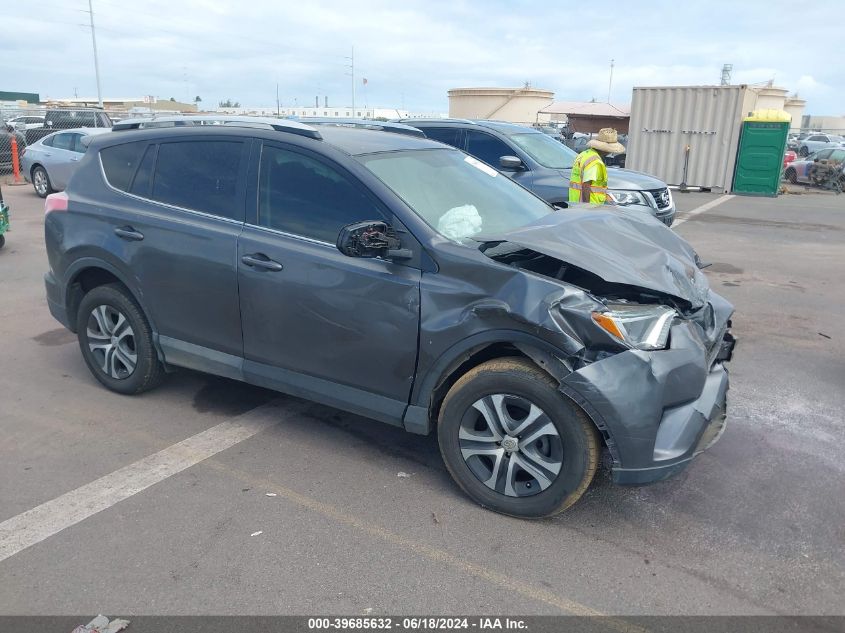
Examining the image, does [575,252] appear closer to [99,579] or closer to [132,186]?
[99,579]

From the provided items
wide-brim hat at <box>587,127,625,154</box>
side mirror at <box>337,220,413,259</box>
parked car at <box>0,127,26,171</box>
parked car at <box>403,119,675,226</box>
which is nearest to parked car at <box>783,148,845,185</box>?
parked car at <box>403,119,675,226</box>

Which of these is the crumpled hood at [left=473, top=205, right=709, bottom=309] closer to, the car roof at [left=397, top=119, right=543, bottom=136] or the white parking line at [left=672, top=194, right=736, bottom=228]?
the car roof at [left=397, top=119, right=543, bottom=136]

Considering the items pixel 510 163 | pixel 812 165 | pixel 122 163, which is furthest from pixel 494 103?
pixel 122 163

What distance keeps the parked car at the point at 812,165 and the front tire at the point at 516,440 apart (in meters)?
22.7

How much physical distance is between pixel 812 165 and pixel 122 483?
24.2m

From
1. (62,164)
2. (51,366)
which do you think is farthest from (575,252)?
(62,164)

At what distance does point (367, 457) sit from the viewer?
4.02 m

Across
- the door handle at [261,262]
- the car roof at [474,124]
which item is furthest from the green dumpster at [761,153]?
the door handle at [261,262]

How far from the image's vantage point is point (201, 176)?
430 cm

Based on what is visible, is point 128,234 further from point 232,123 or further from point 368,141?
point 368,141

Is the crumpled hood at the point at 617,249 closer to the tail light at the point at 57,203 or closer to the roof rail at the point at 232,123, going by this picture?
the roof rail at the point at 232,123

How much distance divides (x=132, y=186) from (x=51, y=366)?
1.83 meters

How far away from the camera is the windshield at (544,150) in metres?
9.38

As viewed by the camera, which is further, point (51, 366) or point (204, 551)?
point (51, 366)
